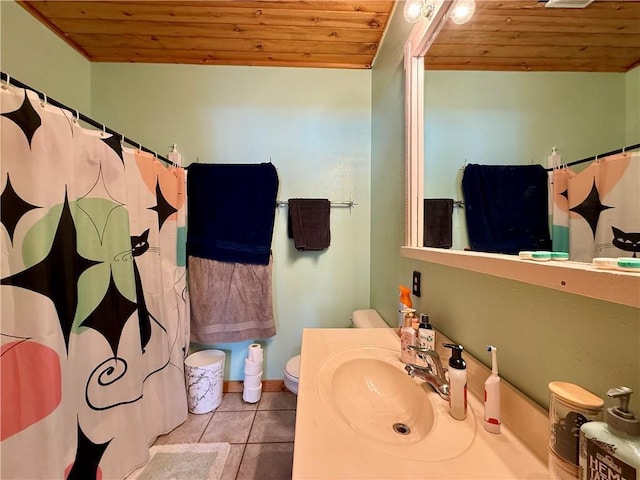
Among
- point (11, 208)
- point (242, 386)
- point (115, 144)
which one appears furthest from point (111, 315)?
point (242, 386)

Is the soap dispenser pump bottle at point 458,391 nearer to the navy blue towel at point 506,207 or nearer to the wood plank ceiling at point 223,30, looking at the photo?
the navy blue towel at point 506,207

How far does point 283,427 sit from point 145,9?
8.55 feet

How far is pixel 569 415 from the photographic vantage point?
38 cm

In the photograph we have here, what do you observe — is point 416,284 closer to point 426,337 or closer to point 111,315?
point 426,337

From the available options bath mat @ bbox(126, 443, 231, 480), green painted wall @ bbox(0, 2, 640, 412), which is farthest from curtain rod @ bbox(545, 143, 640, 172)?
bath mat @ bbox(126, 443, 231, 480)

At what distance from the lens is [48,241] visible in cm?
85

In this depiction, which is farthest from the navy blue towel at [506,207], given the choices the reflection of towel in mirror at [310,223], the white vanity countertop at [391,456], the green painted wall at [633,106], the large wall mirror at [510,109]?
the reflection of towel in mirror at [310,223]

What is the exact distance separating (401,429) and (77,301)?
1260 mm

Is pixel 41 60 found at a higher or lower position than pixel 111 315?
higher

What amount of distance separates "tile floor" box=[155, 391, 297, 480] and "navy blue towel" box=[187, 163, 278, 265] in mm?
993

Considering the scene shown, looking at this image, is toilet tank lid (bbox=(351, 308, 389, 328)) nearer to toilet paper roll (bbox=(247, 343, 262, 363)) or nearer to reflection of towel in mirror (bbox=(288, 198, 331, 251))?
reflection of towel in mirror (bbox=(288, 198, 331, 251))

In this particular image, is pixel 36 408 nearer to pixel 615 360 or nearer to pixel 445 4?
pixel 615 360

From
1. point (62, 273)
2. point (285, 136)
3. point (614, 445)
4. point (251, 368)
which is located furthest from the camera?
point (285, 136)

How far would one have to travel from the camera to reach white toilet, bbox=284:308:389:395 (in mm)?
1419
